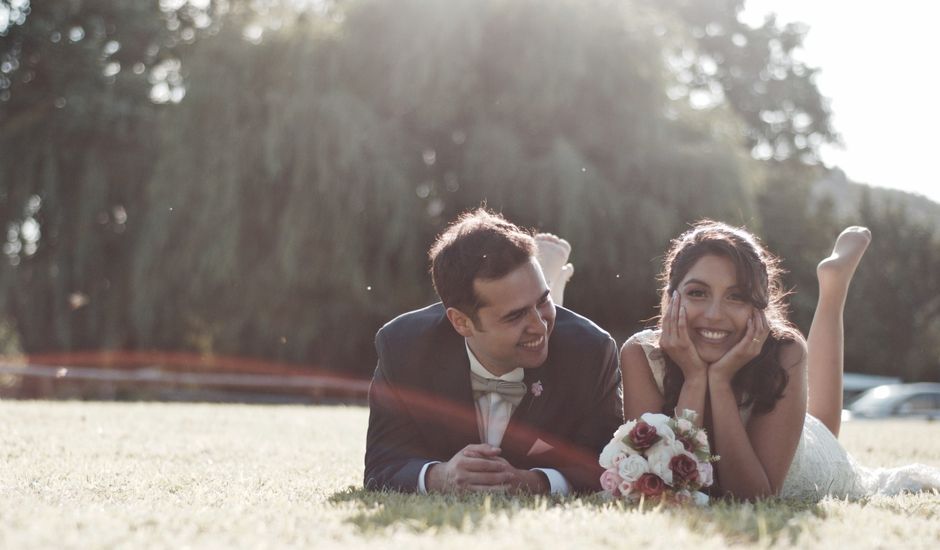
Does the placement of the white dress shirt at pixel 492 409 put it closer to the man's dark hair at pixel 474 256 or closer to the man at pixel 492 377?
the man at pixel 492 377

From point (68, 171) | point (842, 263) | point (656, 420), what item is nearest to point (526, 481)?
point (656, 420)

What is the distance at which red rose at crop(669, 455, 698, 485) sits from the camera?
10.4ft

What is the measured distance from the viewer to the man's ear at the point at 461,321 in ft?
12.2

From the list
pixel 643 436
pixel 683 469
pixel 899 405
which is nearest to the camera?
pixel 683 469

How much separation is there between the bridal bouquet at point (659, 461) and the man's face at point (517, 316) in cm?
50

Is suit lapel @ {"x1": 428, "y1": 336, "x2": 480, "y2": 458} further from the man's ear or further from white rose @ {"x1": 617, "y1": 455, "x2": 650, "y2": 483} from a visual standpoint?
white rose @ {"x1": 617, "y1": 455, "x2": 650, "y2": 483}

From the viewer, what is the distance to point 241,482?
395 centimetres

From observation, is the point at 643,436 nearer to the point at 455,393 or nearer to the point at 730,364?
the point at 730,364

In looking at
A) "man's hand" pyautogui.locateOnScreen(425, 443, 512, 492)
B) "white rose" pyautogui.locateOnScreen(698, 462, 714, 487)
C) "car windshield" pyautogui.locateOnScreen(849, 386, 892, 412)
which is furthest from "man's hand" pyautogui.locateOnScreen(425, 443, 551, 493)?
"car windshield" pyautogui.locateOnScreen(849, 386, 892, 412)

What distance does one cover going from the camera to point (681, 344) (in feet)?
A: 12.0

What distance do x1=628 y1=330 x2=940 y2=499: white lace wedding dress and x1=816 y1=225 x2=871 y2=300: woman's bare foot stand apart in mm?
1011

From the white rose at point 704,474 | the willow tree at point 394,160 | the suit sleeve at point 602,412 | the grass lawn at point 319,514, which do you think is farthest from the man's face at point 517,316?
the willow tree at point 394,160

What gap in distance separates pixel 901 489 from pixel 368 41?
14252 mm

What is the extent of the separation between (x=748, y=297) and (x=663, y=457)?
0.87 meters
